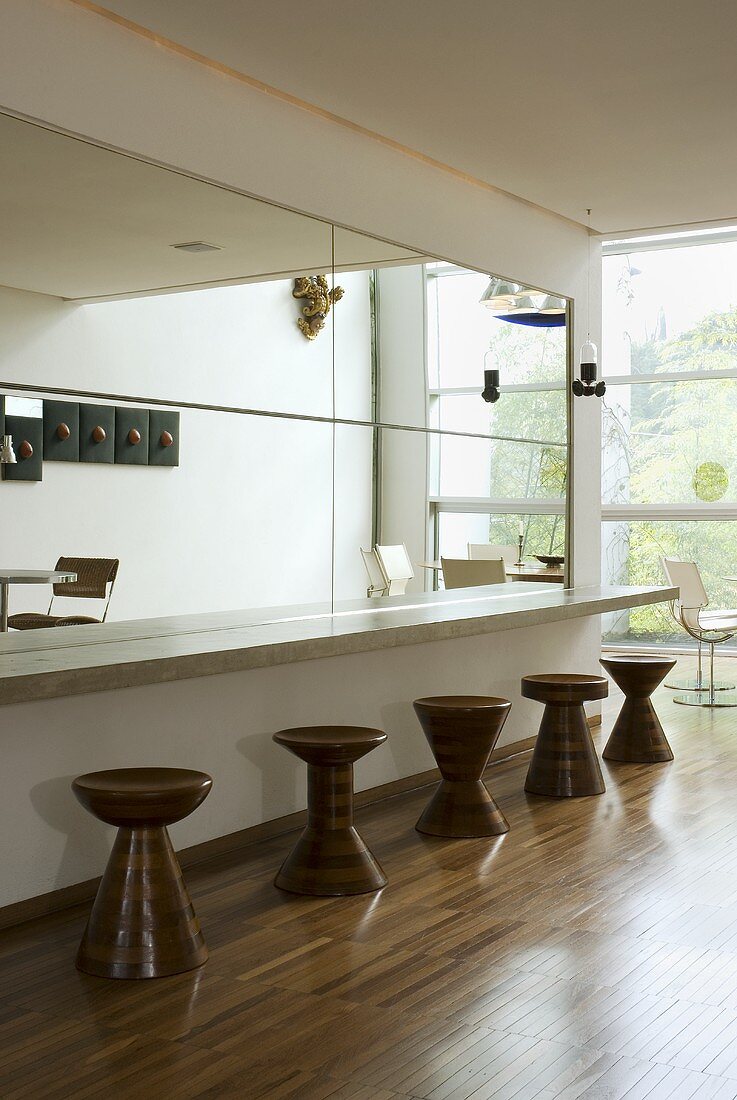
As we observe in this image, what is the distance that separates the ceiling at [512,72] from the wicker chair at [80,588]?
1606 mm

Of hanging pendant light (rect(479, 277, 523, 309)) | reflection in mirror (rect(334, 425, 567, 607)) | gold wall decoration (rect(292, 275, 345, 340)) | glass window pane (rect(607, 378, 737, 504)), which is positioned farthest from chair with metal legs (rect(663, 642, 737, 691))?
gold wall decoration (rect(292, 275, 345, 340))

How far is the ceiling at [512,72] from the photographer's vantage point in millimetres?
3566

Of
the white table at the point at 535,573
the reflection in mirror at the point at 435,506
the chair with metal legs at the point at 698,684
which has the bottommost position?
the chair with metal legs at the point at 698,684

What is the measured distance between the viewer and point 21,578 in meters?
3.38

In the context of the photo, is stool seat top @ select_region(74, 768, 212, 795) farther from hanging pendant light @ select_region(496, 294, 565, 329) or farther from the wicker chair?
hanging pendant light @ select_region(496, 294, 565, 329)

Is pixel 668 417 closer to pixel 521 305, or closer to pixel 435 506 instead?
pixel 521 305

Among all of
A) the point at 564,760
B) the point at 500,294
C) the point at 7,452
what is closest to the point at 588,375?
the point at 500,294

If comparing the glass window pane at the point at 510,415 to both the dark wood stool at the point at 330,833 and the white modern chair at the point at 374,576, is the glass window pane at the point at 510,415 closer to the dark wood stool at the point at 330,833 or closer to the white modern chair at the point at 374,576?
the white modern chair at the point at 374,576

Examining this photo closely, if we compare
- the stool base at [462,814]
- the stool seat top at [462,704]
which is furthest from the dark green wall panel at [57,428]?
the stool base at [462,814]

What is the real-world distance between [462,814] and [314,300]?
1.96 m

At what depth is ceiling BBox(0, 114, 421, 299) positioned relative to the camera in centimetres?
330

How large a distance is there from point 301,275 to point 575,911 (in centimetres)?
238

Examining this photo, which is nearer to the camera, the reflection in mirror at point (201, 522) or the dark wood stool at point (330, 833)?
the reflection in mirror at point (201, 522)

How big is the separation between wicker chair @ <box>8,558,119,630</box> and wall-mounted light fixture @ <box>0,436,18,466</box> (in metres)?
0.32
